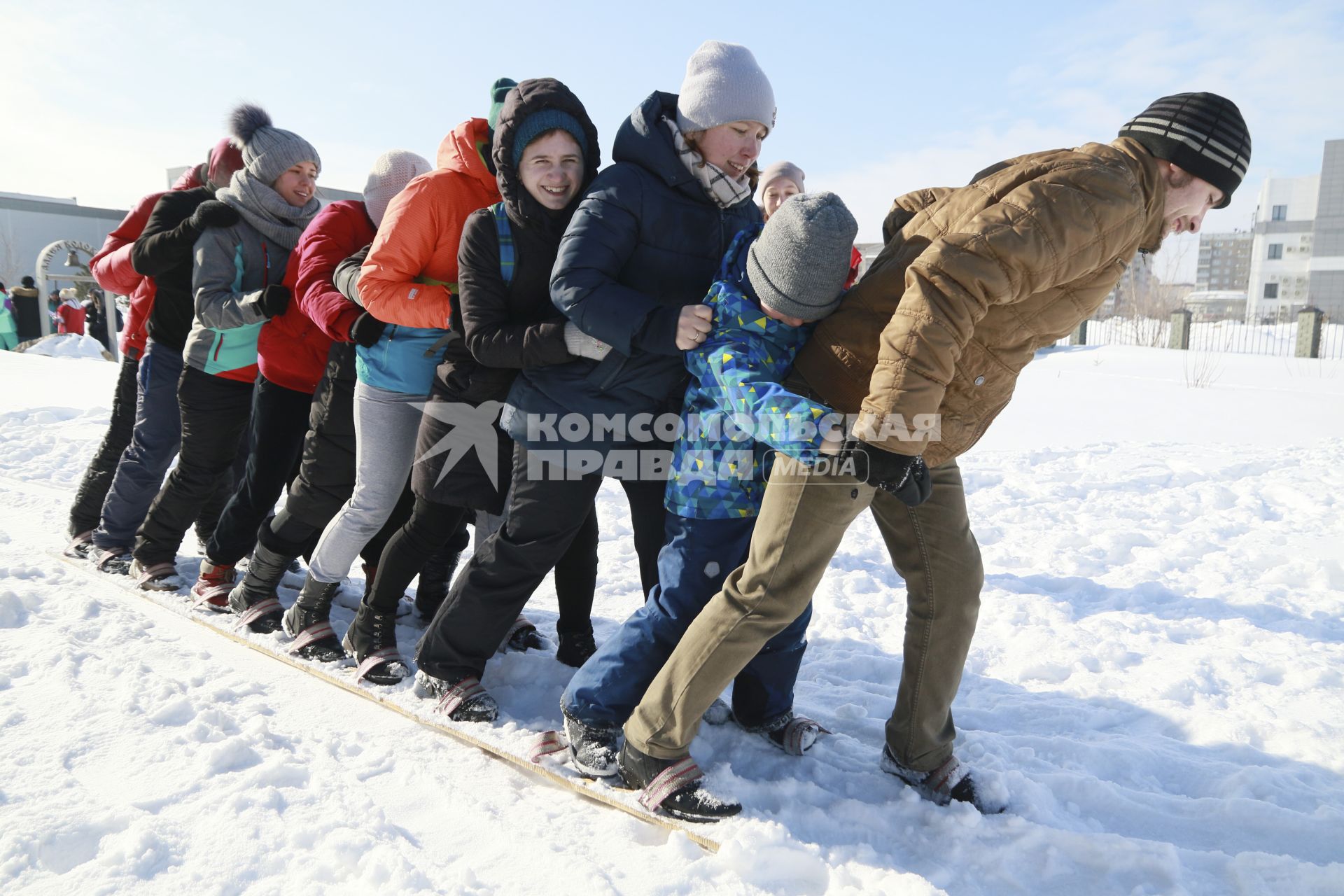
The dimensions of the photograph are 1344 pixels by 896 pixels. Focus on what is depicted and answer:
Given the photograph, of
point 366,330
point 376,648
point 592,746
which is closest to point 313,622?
point 376,648

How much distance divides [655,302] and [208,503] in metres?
3.11

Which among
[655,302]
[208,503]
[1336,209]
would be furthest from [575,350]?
[1336,209]

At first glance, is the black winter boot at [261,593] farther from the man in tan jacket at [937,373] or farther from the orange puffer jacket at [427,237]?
the man in tan jacket at [937,373]

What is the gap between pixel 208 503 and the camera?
14.1ft

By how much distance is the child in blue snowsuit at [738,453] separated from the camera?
206 cm

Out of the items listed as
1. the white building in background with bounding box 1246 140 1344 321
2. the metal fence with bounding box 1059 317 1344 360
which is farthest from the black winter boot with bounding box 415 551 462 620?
the white building in background with bounding box 1246 140 1344 321

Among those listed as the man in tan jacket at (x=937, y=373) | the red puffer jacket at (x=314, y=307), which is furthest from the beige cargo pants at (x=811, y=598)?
the red puffer jacket at (x=314, y=307)

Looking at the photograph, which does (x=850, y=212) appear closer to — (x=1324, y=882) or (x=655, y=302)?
(x=655, y=302)

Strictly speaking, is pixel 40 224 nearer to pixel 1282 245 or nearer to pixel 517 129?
pixel 517 129

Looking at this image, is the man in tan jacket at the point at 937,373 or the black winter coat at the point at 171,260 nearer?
the man in tan jacket at the point at 937,373

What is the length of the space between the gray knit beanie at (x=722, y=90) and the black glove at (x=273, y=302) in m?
1.89

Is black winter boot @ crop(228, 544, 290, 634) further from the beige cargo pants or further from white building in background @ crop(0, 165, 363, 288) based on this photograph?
white building in background @ crop(0, 165, 363, 288)

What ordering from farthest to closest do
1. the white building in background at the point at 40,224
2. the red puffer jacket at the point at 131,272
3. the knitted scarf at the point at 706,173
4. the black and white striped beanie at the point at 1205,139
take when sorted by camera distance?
the white building in background at the point at 40,224 < the red puffer jacket at the point at 131,272 < the knitted scarf at the point at 706,173 < the black and white striped beanie at the point at 1205,139

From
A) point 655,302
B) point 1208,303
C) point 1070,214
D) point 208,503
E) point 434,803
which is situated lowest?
point 434,803
